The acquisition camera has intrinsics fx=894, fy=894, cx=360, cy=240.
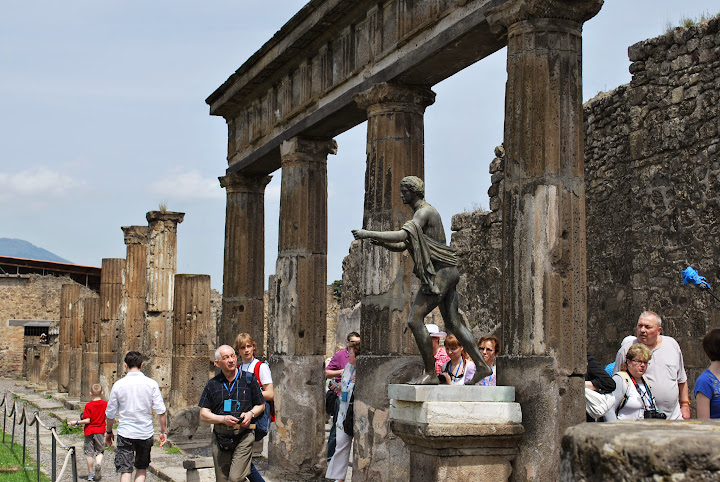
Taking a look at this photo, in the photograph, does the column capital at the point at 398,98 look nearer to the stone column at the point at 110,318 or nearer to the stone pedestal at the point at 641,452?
the stone pedestal at the point at 641,452

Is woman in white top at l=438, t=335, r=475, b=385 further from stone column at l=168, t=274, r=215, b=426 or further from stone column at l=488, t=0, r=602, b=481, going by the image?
stone column at l=168, t=274, r=215, b=426

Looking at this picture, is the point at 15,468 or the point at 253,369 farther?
the point at 15,468

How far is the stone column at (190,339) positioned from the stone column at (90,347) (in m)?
7.21

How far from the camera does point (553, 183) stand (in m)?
6.70

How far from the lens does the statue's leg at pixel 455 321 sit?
688 cm

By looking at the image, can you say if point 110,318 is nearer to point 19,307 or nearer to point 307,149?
point 307,149

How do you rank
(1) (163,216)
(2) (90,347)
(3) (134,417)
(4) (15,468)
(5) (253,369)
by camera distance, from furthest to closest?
1. (2) (90,347)
2. (1) (163,216)
3. (4) (15,468)
4. (3) (134,417)
5. (5) (253,369)

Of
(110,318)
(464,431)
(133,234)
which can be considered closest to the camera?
(464,431)

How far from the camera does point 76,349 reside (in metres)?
25.7

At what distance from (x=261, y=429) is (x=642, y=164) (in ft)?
22.5

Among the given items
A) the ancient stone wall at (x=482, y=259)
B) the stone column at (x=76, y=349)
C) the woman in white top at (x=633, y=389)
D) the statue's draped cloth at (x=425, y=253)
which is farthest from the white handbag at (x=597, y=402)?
the stone column at (x=76, y=349)

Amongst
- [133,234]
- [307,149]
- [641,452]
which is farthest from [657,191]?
[133,234]

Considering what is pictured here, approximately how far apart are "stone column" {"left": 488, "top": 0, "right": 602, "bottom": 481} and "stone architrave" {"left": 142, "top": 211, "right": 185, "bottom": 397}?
1334 cm

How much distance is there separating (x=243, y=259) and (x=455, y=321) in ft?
24.1
